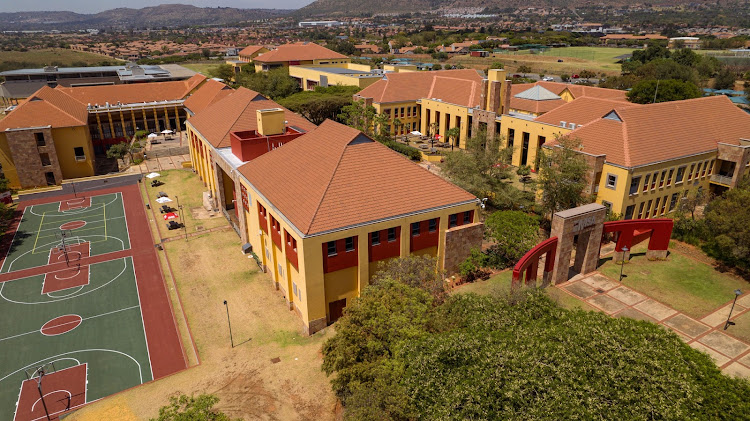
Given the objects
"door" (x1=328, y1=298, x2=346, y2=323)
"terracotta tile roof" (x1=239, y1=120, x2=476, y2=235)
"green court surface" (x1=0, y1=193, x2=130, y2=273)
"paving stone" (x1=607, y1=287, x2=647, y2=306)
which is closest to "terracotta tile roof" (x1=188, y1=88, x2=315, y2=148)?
"green court surface" (x1=0, y1=193, x2=130, y2=273)

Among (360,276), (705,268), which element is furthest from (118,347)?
(705,268)

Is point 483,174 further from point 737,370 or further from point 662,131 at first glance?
point 737,370

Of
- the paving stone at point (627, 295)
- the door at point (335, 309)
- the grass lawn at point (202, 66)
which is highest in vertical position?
the grass lawn at point (202, 66)

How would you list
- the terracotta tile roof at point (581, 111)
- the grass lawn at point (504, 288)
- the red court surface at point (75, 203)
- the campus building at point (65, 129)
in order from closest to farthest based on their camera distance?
1. the grass lawn at point (504, 288)
2. the red court surface at point (75, 203)
3. the terracotta tile roof at point (581, 111)
4. the campus building at point (65, 129)

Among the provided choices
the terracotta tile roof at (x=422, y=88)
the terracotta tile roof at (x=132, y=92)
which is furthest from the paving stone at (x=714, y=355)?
the terracotta tile roof at (x=132, y=92)

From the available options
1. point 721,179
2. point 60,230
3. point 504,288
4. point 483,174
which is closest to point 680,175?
point 721,179

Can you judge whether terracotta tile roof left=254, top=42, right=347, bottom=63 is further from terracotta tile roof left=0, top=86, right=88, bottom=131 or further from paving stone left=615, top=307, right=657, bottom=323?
paving stone left=615, top=307, right=657, bottom=323

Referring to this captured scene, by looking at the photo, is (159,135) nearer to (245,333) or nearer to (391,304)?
(245,333)

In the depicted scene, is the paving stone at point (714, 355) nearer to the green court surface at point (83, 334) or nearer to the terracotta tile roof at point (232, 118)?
the green court surface at point (83, 334)
